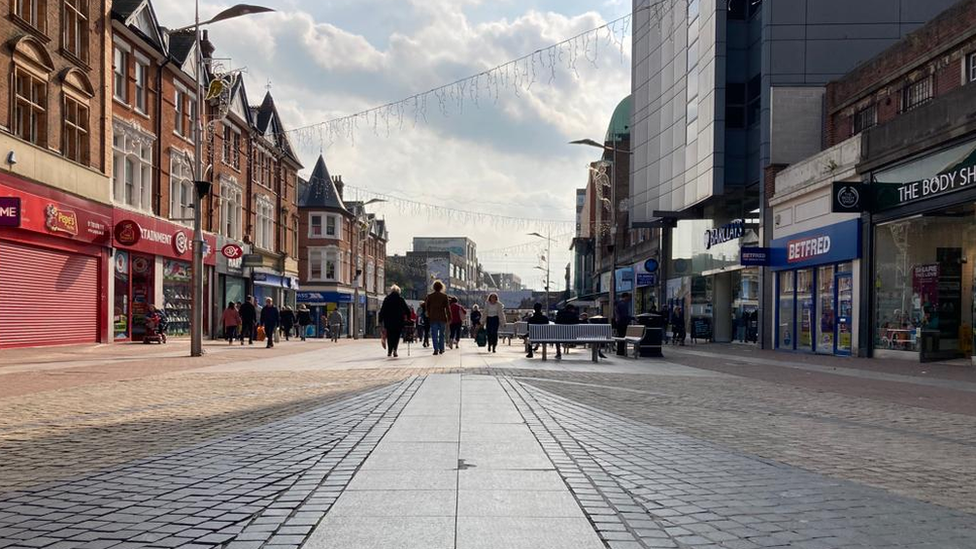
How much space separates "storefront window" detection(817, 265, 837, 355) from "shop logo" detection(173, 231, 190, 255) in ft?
74.4

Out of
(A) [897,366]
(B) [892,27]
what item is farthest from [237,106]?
(A) [897,366]

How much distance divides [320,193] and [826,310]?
4886 centimetres

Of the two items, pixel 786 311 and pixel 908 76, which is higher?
pixel 908 76

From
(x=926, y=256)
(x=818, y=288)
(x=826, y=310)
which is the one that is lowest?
(x=826, y=310)

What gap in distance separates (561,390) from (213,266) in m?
28.5

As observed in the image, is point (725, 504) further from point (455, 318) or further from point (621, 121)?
point (621, 121)

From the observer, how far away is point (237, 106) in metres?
39.9

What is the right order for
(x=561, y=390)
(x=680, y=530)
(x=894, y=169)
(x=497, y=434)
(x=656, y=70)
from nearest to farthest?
(x=680, y=530) < (x=497, y=434) < (x=561, y=390) < (x=894, y=169) < (x=656, y=70)

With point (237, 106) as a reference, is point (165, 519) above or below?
below

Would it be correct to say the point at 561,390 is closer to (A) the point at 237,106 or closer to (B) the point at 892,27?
(B) the point at 892,27

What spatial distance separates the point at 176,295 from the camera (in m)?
32.3

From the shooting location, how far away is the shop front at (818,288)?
935 inches

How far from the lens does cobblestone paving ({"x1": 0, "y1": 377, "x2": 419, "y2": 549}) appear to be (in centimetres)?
400

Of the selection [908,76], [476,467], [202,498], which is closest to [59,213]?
[202,498]
